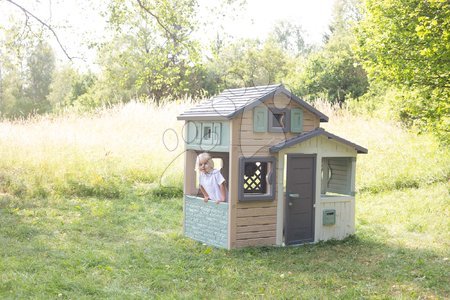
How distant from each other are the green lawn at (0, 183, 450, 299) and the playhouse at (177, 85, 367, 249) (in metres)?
0.32

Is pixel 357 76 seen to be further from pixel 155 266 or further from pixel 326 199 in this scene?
pixel 155 266

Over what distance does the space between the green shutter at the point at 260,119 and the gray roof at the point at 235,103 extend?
0.39 ft

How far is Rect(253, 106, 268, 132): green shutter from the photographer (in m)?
8.75

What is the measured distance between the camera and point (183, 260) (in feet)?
26.2

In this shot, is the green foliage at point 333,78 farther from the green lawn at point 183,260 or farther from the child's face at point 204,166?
the child's face at point 204,166

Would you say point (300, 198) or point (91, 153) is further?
point (91, 153)

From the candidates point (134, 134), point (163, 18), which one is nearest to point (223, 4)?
point (163, 18)

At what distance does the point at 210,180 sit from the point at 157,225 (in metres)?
2.15

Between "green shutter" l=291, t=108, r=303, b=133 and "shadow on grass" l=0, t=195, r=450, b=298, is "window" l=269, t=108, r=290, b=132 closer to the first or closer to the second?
"green shutter" l=291, t=108, r=303, b=133

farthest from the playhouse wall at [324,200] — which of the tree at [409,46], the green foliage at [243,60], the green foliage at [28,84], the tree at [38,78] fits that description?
the tree at [38,78]

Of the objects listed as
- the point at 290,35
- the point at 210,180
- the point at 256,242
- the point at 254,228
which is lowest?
the point at 256,242

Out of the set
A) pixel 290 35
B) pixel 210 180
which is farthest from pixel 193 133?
pixel 290 35

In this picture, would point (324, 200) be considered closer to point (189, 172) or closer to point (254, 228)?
point (254, 228)

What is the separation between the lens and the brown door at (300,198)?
356 inches
